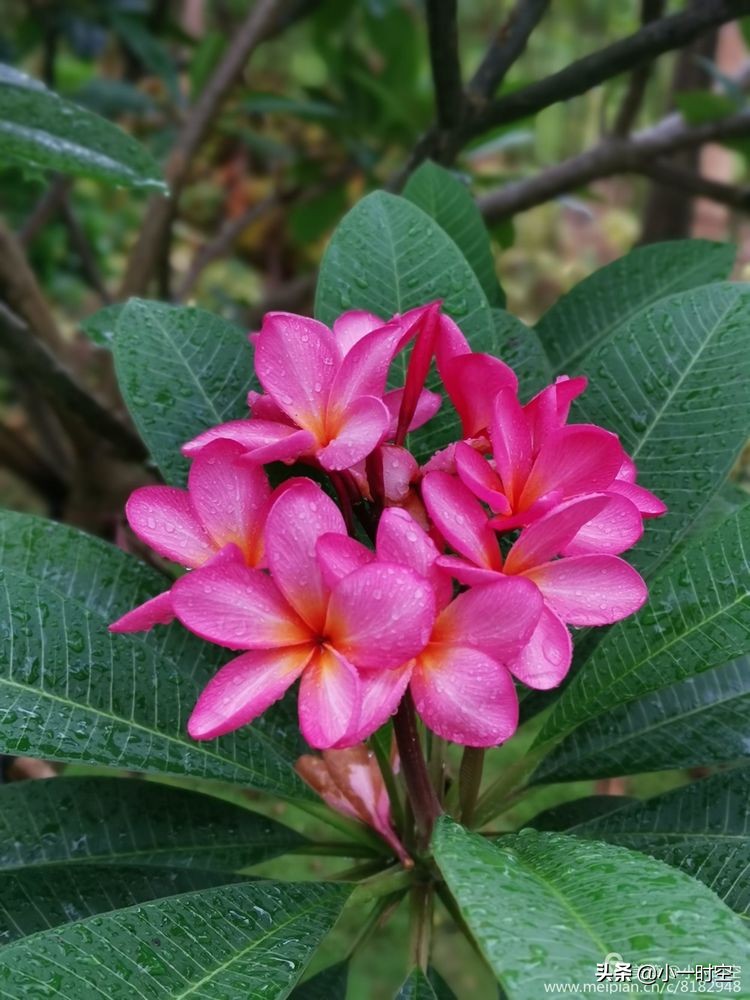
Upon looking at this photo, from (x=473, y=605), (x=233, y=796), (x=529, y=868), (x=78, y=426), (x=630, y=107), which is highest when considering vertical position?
(x=630, y=107)

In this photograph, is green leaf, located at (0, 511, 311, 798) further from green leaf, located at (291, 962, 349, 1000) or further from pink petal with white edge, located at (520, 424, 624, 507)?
pink petal with white edge, located at (520, 424, 624, 507)

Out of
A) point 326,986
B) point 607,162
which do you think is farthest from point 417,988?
point 607,162

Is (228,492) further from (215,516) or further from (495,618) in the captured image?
(495,618)

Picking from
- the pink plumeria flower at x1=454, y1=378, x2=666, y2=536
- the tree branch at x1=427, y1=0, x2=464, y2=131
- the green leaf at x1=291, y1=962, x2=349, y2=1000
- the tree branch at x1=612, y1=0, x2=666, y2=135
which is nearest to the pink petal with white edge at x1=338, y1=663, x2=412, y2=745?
the pink plumeria flower at x1=454, y1=378, x2=666, y2=536

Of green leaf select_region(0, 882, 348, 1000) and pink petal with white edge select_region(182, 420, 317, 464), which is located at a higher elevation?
pink petal with white edge select_region(182, 420, 317, 464)

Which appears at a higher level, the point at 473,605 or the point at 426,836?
the point at 473,605

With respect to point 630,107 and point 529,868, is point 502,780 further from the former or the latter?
point 630,107

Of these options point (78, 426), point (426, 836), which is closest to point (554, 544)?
point (426, 836)
